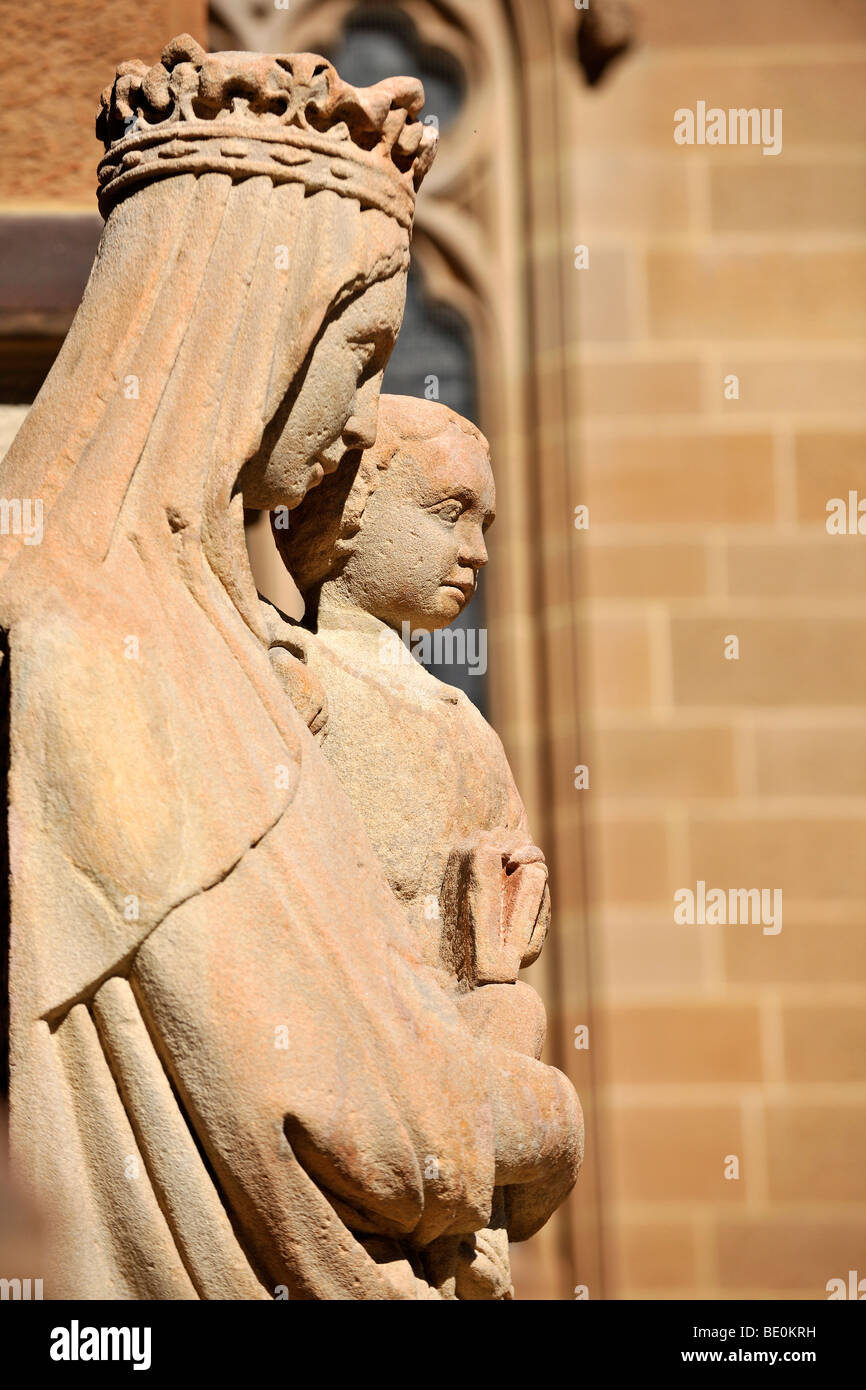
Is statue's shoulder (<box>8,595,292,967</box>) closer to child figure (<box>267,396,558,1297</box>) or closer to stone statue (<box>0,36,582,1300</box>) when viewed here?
stone statue (<box>0,36,582,1300</box>)

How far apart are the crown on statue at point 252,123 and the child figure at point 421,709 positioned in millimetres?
348

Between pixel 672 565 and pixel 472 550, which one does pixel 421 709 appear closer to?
Answer: pixel 472 550

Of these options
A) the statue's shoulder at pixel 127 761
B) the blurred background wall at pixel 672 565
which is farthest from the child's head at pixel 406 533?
the blurred background wall at pixel 672 565

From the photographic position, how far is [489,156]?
19.2ft

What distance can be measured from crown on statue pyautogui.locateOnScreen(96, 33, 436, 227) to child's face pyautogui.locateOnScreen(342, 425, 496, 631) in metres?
0.37

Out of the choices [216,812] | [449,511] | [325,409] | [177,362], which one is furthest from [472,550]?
[216,812]

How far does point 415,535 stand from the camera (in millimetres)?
2486

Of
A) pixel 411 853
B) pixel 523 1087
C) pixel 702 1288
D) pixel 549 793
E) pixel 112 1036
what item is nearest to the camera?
pixel 112 1036

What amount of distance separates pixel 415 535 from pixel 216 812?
2.21 feet

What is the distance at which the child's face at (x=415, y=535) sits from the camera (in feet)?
8.14

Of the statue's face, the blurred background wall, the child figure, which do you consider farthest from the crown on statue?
the blurred background wall

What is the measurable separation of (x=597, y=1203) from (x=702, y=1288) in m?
0.31

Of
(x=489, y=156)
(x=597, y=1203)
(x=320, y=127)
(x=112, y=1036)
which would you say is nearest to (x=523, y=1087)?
(x=112, y=1036)
